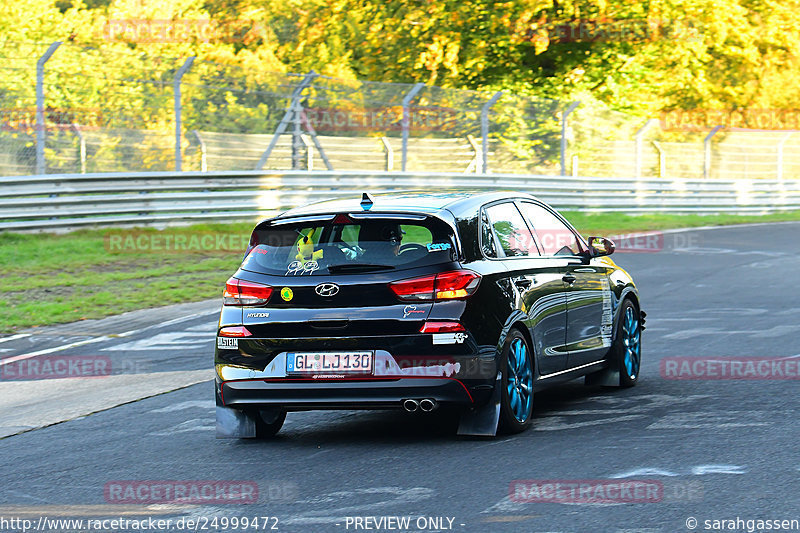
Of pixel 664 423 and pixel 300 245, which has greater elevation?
pixel 300 245

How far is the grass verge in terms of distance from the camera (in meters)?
14.1

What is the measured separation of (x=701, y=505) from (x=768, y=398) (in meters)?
3.05

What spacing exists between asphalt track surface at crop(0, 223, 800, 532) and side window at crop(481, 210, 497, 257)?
113cm

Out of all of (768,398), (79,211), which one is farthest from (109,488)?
(79,211)

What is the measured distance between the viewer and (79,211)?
64.2 ft

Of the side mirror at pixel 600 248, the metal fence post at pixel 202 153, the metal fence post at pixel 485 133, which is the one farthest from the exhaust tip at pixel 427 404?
the metal fence post at pixel 485 133

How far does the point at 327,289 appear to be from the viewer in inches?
281

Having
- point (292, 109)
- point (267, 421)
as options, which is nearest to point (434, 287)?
point (267, 421)

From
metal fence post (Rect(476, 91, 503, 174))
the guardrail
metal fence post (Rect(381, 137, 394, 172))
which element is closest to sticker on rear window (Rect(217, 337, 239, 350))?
the guardrail

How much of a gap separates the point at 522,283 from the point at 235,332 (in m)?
1.80

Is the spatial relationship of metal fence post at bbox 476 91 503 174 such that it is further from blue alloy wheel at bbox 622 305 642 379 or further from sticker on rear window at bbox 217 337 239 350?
sticker on rear window at bbox 217 337 239 350

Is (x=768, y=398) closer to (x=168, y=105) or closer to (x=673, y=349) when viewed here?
(x=673, y=349)

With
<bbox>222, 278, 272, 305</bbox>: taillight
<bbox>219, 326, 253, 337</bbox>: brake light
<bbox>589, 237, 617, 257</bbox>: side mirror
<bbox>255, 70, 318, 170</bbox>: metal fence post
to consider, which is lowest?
<bbox>219, 326, 253, 337</bbox>: brake light

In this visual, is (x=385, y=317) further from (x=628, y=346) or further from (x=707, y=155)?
(x=707, y=155)
